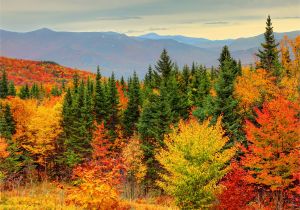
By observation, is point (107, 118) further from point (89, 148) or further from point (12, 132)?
point (12, 132)

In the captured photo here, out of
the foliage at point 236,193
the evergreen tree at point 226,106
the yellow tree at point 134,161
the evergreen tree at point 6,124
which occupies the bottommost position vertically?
the yellow tree at point 134,161

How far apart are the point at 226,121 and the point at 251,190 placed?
31.5ft

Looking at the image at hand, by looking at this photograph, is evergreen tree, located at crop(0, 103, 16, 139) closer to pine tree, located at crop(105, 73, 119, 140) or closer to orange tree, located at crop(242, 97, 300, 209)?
pine tree, located at crop(105, 73, 119, 140)

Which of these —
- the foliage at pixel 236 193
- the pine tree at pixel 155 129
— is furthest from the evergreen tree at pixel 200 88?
the foliage at pixel 236 193

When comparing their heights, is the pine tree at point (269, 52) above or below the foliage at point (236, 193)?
above

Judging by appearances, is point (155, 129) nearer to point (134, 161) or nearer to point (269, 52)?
point (134, 161)

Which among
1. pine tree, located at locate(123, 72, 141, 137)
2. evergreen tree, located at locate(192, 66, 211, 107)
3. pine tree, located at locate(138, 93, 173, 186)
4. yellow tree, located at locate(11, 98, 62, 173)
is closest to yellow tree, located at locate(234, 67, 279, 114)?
pine tree, located at locate(138, 93, 173, 186)

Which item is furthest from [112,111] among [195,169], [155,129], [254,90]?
[195,169]

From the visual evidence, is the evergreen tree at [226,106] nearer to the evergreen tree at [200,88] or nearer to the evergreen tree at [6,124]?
the evergreen tree at [200,88]

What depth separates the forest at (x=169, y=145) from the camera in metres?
30.7

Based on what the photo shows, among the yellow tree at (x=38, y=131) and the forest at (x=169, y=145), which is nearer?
the forest at (x=169, y=145)

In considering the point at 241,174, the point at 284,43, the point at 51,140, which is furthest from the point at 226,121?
the point at 51,140

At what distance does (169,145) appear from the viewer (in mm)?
32625

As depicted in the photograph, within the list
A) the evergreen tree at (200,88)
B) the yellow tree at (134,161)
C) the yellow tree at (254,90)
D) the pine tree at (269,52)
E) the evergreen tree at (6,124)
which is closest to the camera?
the yellow tree at (254,90)
